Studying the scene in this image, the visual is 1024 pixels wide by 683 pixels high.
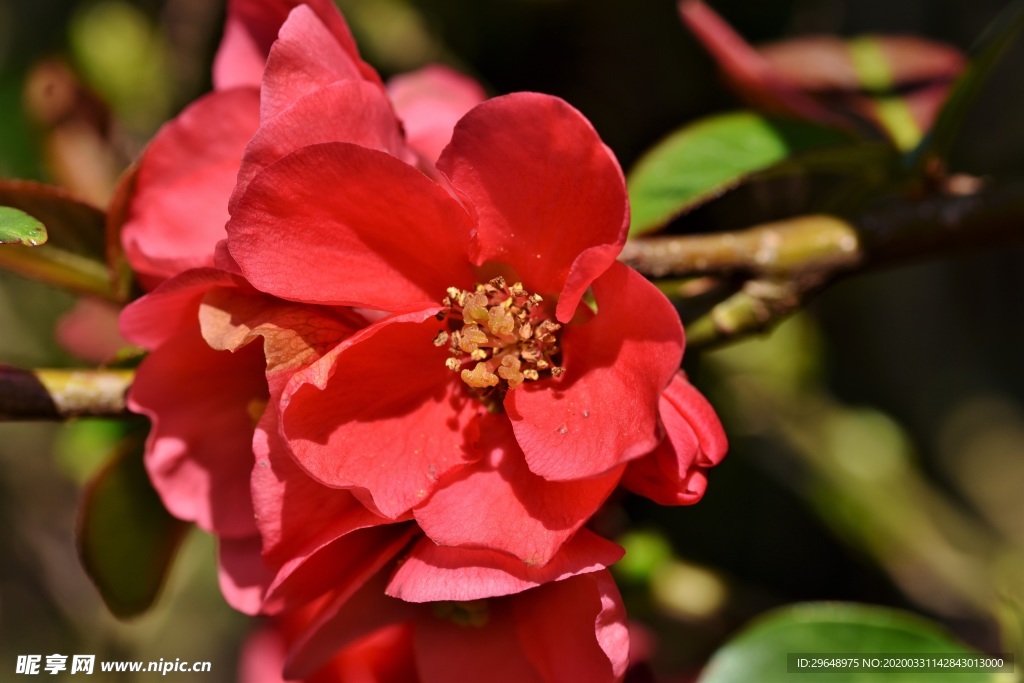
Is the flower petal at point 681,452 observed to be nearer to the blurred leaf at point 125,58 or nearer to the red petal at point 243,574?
the red petal at point 243,574

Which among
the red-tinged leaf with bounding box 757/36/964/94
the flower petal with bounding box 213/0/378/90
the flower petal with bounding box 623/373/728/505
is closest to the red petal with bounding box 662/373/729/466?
the flower petal with bounding box 623/373/728/505

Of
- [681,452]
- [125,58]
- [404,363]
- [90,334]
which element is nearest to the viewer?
[681,452]

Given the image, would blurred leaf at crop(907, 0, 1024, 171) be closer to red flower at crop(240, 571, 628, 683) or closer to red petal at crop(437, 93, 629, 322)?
red petal at crop(437, 93, 629, 322)

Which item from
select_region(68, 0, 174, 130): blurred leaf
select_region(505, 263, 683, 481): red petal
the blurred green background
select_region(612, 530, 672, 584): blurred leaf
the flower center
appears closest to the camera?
select_region(505, 263, 683, 481): red petal

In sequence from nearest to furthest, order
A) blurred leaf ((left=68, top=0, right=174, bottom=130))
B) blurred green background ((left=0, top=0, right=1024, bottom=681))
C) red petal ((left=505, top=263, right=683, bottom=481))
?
1. red petal ((left=505, top=263, right=683, bottom=481))
2. blurred green background ((left=0, top=0, right=1024, bottom=681))
3. blurred leaf ((left=68, top=0, right=174, bottom=130))

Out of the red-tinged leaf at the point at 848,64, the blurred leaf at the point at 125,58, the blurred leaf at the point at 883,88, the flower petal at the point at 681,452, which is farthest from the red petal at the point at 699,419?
the blurred leaf at the point at 125,58

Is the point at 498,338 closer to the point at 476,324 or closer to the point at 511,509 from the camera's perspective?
the point at 476,324

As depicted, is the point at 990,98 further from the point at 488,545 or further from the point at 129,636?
the point at 129,636

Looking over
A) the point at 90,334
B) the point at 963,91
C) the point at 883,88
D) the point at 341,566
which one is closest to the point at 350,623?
the point at 341,566
